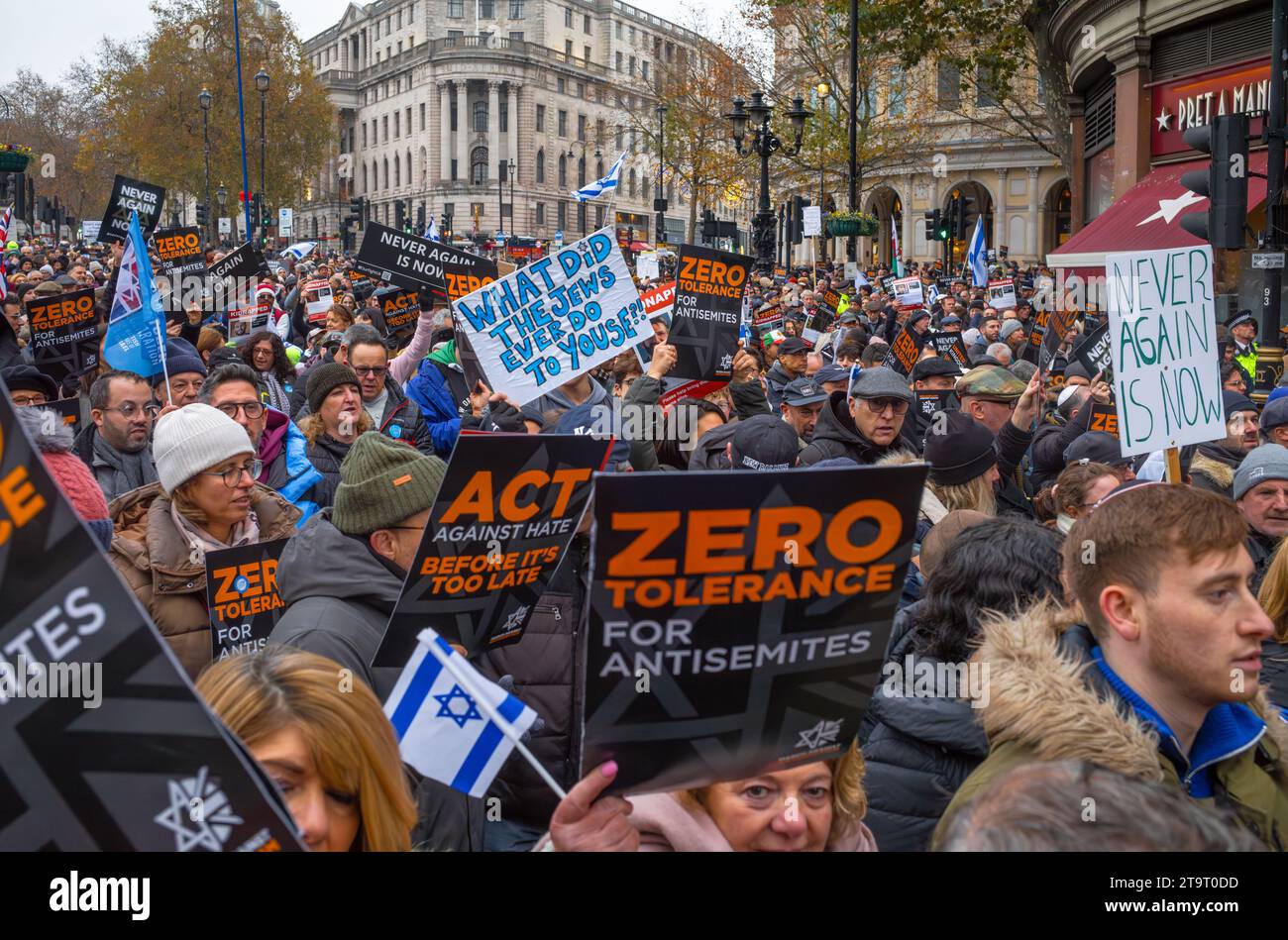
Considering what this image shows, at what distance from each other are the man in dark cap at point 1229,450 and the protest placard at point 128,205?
11.0m

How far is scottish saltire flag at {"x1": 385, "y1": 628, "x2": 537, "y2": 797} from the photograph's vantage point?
229 centimetres

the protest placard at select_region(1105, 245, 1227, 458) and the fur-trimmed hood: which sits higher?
the protest placard at select_region(1105, 245, 1227, 458)

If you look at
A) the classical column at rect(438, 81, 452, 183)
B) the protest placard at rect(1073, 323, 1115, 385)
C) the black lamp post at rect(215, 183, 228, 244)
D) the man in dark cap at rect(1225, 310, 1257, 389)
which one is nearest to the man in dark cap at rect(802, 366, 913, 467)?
the protest placard at rect(1073, 323, 1115, 385)

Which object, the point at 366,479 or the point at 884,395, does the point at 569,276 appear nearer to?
the point at 884,395

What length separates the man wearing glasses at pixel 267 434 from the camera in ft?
19.5

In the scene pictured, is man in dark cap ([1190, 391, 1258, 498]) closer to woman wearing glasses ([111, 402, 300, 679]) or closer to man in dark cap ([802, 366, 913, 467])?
man in dark cap ([802, 366, 913, 467])

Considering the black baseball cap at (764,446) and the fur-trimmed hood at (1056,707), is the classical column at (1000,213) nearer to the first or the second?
the black baseball cap at (764,446)

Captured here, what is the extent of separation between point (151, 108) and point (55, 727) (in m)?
63.8

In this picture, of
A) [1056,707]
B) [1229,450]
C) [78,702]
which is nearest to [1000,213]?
[1229,450]

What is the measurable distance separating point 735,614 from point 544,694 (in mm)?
1408

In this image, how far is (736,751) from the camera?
2.25 m

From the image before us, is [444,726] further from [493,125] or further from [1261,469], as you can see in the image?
→ [493,125]

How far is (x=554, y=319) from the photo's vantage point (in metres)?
6.80

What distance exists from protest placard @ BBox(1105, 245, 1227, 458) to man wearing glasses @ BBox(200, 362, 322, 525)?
11.5ft
